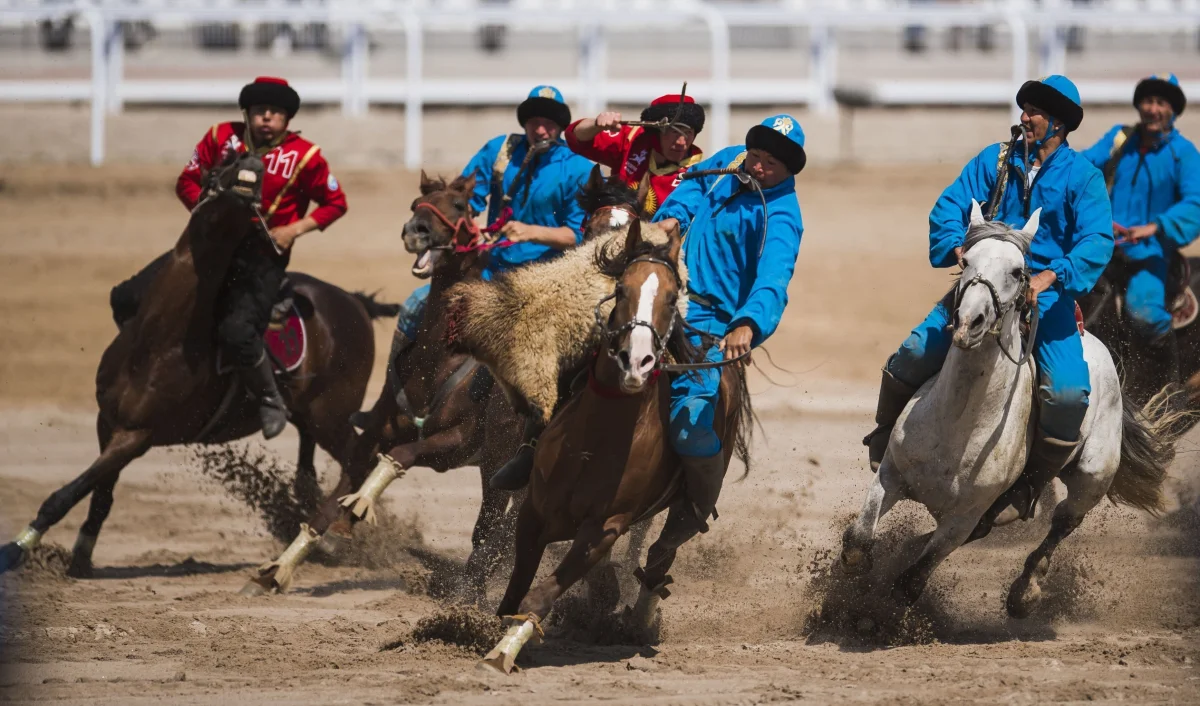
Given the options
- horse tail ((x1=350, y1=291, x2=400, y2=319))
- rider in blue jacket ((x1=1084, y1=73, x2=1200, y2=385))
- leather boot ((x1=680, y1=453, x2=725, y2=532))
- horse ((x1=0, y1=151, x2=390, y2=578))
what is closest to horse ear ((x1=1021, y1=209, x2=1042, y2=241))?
leather boot ((x1=680, y1=453, x2=725, y2=532))

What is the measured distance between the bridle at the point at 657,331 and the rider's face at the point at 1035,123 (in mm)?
1885

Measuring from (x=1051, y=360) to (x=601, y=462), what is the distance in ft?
7.12

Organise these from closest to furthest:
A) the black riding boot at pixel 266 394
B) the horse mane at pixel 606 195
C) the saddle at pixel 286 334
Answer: the horse mane at pixel 606 195 → the black riding boot at pixel 266 394 → the saddle at pixel 286 334

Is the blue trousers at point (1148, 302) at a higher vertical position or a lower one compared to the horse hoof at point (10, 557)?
higher

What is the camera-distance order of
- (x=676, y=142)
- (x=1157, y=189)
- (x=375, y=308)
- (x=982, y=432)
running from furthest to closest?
1. (x=375, y=308)
2. (x=1157, y=189)
3. (x=676, y=142)
4. (x=982, y=432)

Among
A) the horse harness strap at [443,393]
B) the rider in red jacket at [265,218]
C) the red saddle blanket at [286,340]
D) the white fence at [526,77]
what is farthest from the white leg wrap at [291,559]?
the white fence at [526,77]

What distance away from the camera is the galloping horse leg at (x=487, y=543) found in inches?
277

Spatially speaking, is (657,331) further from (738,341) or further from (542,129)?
(542,129)

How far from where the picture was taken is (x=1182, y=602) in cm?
732

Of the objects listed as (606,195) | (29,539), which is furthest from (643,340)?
(29,539)

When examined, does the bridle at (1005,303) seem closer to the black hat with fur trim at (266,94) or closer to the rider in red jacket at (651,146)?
the rider in red jacket at (651,146)

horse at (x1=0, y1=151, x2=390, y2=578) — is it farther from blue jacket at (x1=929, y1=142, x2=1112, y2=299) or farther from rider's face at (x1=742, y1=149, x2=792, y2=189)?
blue jacket at (x1=929, y1=142, x2=1112, y2=299)

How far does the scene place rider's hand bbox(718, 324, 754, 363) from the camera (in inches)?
225

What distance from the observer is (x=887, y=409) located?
22.4 feet
